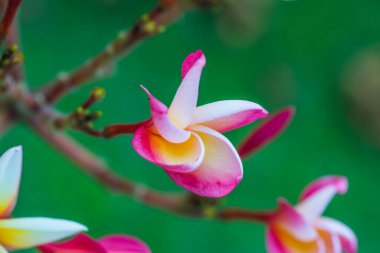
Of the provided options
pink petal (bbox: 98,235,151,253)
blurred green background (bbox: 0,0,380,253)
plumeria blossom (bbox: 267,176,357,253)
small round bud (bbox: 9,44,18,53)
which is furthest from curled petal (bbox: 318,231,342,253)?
blurred green background (bbox: 0,0,380,253)

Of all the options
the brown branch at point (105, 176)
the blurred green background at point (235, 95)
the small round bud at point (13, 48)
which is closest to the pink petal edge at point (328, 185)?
the brown branch at point (105, 176)

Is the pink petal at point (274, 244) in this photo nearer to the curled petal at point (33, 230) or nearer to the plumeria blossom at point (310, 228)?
the plumeria blossom at point (310, 228)

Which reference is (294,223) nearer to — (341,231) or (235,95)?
(341,231)

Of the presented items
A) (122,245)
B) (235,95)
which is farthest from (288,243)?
(235,95)

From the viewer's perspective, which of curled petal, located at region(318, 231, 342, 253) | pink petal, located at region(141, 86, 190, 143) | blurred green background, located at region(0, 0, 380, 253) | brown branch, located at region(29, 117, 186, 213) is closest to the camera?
pink petal, located at region(141, 86, 190, 143)

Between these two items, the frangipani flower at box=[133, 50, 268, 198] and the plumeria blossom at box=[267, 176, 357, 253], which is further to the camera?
the plumeria blossom at box=[267, 176, 357, 253]

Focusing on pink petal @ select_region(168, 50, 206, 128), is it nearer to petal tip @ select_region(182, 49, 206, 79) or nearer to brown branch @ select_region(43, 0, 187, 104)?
petal tip @ select_region(182, 49, 206, 79)
